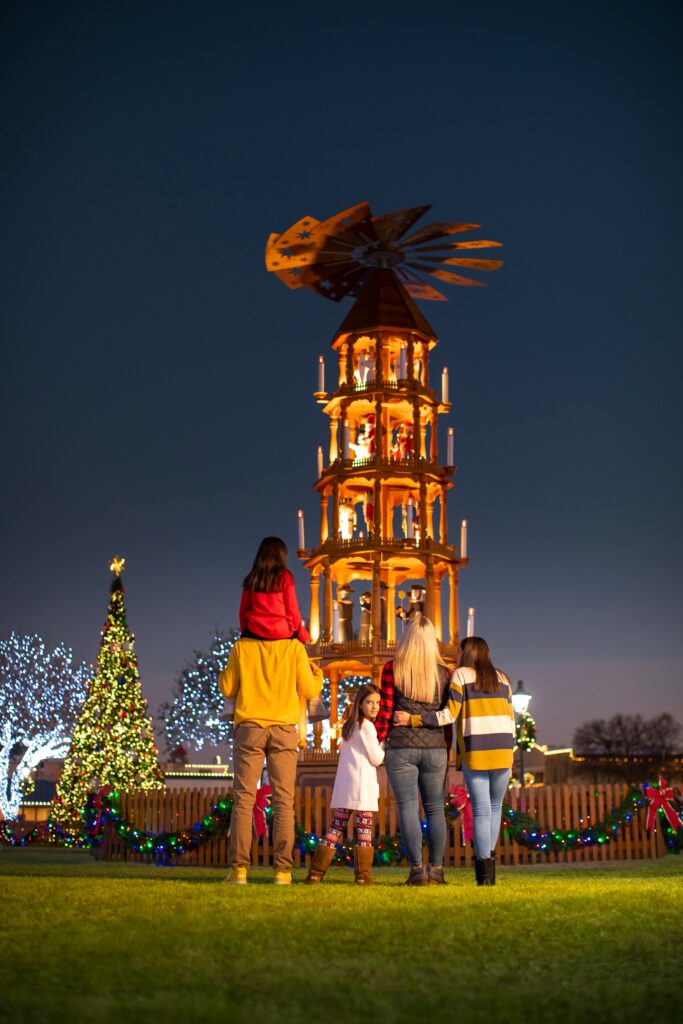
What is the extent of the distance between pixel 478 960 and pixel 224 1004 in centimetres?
144

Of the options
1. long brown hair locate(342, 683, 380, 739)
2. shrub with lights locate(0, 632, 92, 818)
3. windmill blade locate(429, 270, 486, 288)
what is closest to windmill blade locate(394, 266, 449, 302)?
windmill blade locate(429, 270, 486, 288)

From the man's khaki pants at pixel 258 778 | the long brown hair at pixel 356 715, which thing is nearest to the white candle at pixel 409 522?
the long brown hair at pixel 356 715

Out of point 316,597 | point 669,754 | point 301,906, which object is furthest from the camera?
point 669,754

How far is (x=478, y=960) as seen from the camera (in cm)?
518

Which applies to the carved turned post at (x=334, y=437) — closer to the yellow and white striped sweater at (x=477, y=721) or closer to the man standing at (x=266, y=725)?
the yellow and white striped sweater at (x=477, y=721)

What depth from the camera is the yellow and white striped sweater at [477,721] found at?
9.77 m

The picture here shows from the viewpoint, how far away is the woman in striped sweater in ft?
31.6

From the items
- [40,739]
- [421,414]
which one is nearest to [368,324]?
[421,414]

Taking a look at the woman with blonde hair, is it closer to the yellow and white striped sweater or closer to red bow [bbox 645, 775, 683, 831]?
the yellow and white striped sweater

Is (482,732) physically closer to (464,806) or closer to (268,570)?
(268,570)

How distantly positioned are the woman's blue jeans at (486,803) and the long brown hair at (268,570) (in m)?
2.23

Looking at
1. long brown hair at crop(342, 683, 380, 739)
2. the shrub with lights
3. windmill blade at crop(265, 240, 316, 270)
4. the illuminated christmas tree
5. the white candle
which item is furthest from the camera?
the shrub with lights

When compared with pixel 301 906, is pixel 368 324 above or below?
above

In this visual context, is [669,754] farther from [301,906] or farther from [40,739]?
[301,906]
